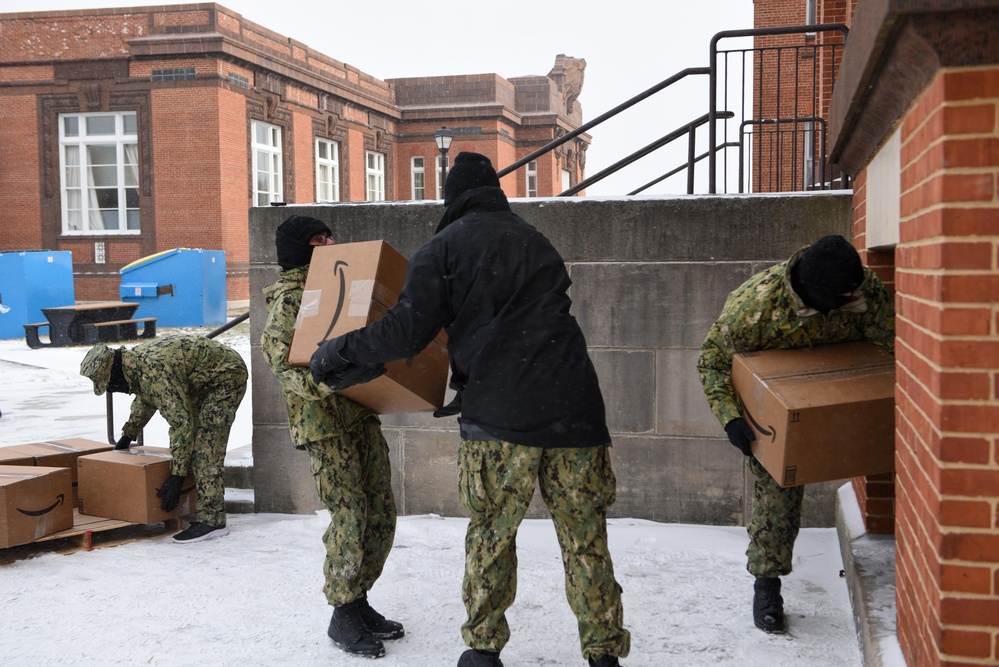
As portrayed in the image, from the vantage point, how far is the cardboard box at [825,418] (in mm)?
3244

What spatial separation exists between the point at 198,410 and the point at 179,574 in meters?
1.24

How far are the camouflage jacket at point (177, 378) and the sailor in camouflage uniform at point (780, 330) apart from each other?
3.16 meters

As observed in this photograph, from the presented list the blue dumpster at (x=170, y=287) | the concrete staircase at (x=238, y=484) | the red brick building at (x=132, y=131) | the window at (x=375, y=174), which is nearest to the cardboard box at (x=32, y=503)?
the concrete staircase at (x=238, y=484)

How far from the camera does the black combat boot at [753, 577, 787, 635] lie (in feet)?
13.0

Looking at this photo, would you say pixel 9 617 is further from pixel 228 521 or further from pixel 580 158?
pixel 580 158

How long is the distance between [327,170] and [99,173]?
805 cm

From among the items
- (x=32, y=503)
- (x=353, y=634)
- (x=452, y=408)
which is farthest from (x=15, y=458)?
(x=452, y=408)

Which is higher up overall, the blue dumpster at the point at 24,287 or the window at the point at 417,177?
the window at the point at 417,177

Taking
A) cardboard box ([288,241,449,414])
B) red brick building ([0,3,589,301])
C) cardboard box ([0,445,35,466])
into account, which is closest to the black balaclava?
cardboard box ([288,241,449,414])

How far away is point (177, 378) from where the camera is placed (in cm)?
560

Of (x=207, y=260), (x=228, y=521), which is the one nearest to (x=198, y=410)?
(x=228, y=521)

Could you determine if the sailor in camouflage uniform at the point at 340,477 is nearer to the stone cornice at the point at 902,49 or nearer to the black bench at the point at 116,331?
the stone cornice at the point at 902,49

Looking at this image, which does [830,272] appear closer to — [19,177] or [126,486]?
[126,486]

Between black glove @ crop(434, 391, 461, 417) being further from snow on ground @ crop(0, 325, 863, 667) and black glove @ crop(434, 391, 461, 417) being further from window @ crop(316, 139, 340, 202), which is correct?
window @ crop(316, 139, 340, 202)
